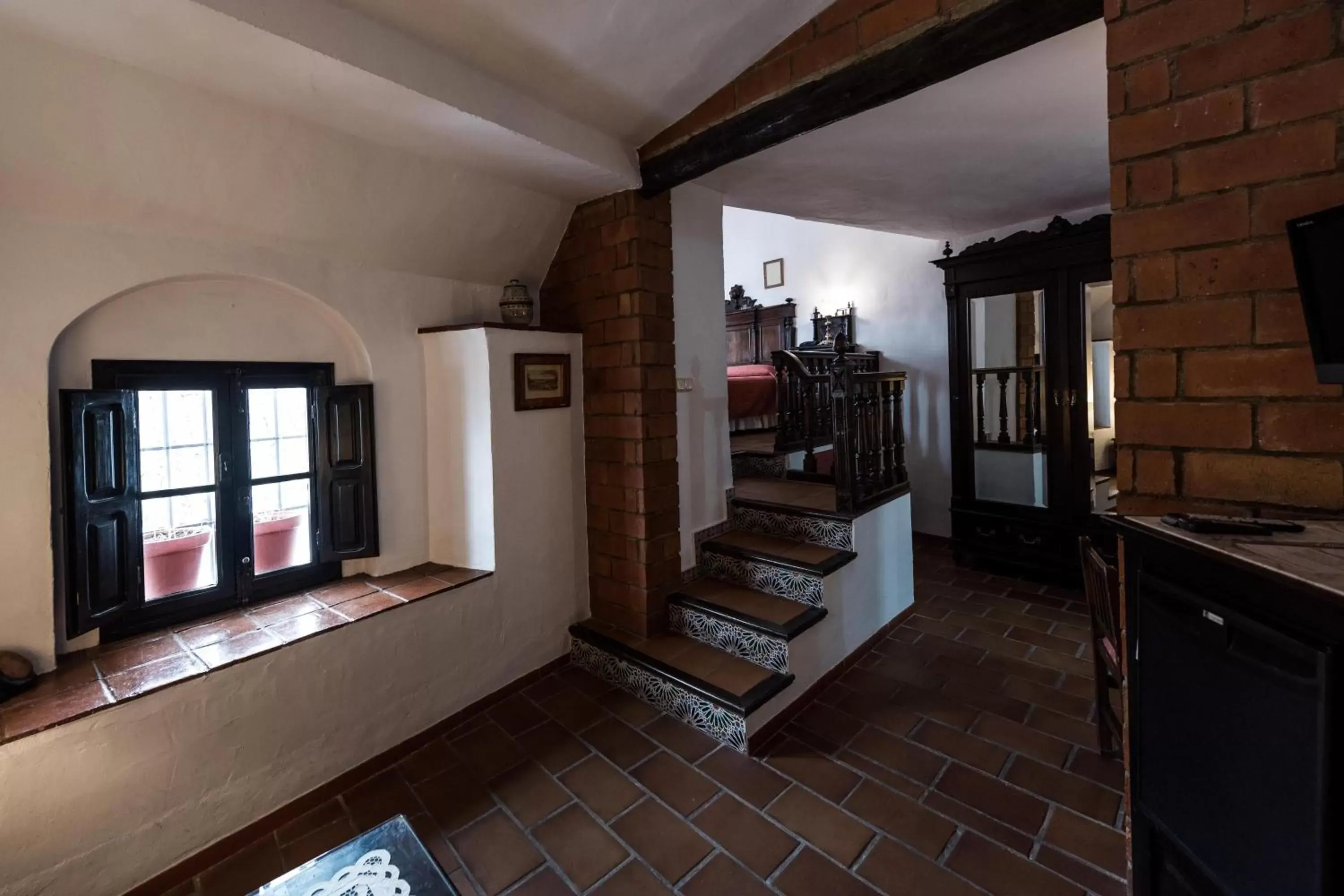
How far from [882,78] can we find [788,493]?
2.44 meters

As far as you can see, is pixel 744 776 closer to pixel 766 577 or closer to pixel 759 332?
pixel 766 577

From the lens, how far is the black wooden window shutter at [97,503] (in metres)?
2.03

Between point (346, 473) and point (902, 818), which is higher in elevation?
Result: point (346, 473)

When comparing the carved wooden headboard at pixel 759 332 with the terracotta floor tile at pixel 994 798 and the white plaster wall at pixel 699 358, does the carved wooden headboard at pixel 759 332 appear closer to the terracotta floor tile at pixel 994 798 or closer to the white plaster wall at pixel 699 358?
the white plaster wall at pixel 699 358

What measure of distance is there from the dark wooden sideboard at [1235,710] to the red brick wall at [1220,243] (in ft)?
0.67

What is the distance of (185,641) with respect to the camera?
2201 millimetres

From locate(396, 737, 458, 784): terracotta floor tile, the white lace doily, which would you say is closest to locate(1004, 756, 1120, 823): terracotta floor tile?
the white lace doily

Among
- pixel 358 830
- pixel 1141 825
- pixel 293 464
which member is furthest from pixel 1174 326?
pixel 293 464

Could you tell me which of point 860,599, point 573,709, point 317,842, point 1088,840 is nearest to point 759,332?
point 860,599

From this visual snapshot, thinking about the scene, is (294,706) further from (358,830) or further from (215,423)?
(215,423)

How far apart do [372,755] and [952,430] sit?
4.13 metres

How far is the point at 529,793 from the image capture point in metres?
2.22

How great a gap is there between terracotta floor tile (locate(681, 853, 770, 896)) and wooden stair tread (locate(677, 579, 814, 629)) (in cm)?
100

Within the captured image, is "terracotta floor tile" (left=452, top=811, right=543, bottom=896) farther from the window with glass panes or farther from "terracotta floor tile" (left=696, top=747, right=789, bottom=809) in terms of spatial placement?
the window with glass panes
